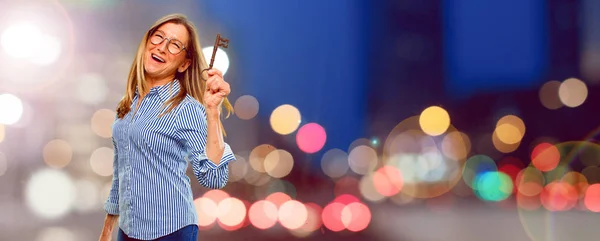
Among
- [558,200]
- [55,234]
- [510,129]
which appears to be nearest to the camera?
[55,234]

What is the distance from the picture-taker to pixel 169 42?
321cm

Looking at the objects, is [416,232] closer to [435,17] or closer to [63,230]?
[63,230]

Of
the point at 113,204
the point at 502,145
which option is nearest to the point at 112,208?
the point at 113,204

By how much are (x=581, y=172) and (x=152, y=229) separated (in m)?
81.3

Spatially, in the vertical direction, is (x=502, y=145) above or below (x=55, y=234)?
above

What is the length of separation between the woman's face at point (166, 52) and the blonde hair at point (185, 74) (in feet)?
0.05

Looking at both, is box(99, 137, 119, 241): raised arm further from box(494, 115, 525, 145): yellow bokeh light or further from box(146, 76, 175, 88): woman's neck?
box(494, 115, 525, 145): yellow bokeh light

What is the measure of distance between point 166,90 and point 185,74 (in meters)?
0.15

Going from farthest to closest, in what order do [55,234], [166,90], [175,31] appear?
[55,234], [175,31], [166,90]

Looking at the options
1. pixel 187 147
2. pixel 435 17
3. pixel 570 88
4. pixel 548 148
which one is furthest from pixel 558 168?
pixel 187 147

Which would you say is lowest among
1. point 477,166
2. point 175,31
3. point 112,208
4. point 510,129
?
point 112,208

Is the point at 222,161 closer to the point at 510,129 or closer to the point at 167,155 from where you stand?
the point at 167,155

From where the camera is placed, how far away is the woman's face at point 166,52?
3203 mm

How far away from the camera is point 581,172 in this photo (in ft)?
262
